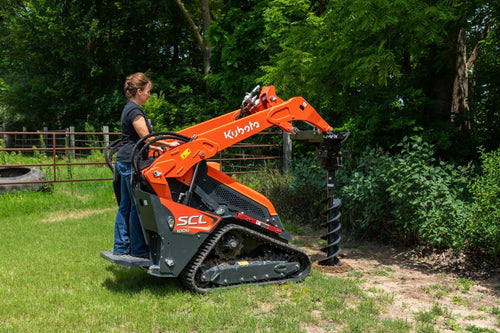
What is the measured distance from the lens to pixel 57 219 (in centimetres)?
929

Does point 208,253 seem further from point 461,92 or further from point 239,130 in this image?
point 461,92

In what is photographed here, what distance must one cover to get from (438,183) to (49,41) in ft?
77.0

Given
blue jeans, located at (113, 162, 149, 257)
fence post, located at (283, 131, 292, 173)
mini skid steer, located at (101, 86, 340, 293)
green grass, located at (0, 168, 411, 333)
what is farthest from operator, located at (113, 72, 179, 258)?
fence post, located at (283, 131, 292, 173)

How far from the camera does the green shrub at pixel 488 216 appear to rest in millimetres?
5359

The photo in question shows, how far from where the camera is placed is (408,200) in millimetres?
6277

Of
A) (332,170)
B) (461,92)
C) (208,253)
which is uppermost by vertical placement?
(461,92)

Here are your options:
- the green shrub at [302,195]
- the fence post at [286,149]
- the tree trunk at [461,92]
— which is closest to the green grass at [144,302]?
the green shrub at [302,195]

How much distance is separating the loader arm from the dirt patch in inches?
72.7

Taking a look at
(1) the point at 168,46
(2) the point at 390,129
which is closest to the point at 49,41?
(1) the point at 168,46

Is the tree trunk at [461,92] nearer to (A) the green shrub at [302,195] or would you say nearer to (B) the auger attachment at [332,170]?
(A) the green shrub at [302,195]

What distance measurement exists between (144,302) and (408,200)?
3.64 meters

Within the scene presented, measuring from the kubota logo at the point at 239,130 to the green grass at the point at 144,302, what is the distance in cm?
160

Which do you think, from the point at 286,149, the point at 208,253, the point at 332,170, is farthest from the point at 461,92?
the point at 208,253

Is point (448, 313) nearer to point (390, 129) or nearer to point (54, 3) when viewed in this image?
point (390, 129)
